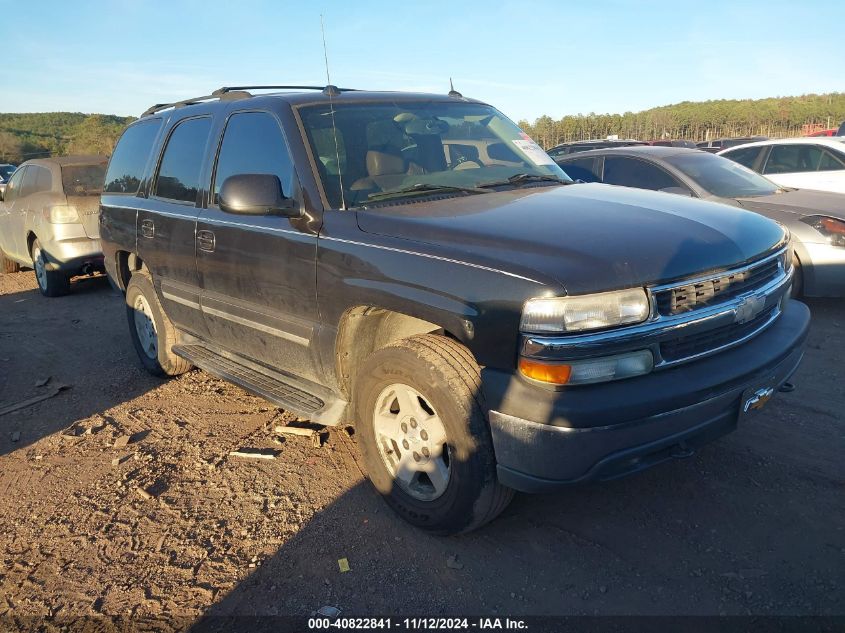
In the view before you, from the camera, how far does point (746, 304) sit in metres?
2.85

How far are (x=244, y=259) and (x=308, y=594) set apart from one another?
1945mm

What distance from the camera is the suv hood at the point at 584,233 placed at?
253 cm

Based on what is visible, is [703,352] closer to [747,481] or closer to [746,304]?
[746,304]

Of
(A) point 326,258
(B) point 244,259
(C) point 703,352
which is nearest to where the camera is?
(C) point 703,352

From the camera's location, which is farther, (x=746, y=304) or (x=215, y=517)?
(x=215, y=517)

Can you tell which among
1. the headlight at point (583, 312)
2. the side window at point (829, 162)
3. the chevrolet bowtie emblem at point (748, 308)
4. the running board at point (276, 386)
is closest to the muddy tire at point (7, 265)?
the running board at point (276, 386)

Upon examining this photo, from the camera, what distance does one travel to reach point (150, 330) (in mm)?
5504

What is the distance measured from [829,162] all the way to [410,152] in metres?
7.77

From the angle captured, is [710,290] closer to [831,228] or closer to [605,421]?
[605,421]

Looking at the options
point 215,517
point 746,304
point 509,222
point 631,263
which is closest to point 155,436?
point 215,517

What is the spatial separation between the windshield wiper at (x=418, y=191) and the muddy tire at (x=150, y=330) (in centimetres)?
250

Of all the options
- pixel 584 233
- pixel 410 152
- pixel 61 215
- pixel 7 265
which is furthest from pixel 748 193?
pixel 7 265

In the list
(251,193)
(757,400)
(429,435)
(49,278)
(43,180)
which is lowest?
(49,278)

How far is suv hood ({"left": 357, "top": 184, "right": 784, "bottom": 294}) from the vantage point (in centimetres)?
253
